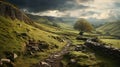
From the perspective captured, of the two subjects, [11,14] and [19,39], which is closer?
[19,39]

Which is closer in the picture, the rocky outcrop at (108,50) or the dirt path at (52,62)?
the dirt path at (52,62)

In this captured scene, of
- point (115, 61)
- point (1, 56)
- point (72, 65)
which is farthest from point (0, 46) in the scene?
point (115, 61)

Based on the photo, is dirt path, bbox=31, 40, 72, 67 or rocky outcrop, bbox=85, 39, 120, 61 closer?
dirt path, bbox=31, 40, 72, 67

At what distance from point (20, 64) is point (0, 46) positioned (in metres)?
17.4

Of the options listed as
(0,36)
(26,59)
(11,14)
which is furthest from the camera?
(11,14)

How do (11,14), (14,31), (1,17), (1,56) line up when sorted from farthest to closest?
(11,14) → (1,17) → (14,31) → (1,56)

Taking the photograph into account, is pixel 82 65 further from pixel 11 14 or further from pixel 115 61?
pixel 11 14

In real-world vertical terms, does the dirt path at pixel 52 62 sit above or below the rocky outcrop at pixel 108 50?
below

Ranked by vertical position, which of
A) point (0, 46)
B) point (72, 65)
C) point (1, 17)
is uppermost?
point (1, 17)

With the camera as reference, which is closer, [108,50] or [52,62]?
[52,62]

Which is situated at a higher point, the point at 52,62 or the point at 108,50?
the point at 108,50

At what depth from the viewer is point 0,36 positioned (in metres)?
112

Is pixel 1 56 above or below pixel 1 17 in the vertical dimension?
below

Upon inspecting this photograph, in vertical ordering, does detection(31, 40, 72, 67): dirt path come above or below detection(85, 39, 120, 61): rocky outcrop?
below
